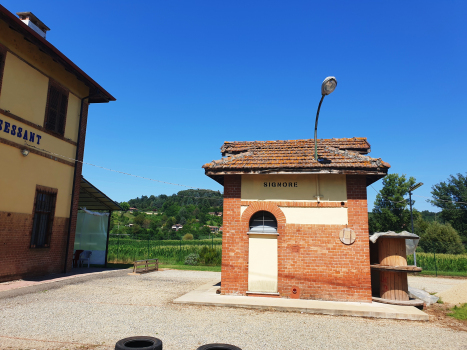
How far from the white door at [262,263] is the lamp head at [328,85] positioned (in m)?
4.24

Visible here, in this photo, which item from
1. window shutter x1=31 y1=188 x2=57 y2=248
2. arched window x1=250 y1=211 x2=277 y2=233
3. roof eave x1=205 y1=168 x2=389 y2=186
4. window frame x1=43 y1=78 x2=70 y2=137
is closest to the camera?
roof eave x1=205 y1=168 x2=389 y2=186

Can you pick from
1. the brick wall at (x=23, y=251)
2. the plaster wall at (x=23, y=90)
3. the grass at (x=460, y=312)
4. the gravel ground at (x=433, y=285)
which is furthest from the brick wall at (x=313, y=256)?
the plaster wall at (x=23, y=90)

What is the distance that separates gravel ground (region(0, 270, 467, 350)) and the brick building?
1.31m

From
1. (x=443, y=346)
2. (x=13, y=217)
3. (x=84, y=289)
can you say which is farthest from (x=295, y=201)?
(x=13, y=217)

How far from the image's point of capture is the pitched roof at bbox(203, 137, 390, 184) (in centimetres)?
848

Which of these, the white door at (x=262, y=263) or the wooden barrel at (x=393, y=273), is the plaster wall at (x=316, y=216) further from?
the wooden barrel at (x=393, y=273)

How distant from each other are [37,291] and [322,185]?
30.6ft

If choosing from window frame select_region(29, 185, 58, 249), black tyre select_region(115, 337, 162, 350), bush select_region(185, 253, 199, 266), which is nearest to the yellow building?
window frame select_region(29, 185, 58, 249)

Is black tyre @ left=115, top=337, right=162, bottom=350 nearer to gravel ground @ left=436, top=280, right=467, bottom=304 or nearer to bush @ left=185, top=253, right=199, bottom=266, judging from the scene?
gravel ground @ left=436, top=280, right=467, bottom=304

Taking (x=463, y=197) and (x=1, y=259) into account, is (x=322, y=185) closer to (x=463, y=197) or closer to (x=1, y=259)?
(x=1, y=259)

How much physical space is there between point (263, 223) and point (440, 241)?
40.5m

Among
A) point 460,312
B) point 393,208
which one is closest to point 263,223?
point 460,312

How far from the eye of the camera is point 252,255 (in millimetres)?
8703

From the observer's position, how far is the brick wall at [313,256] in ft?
27.0
